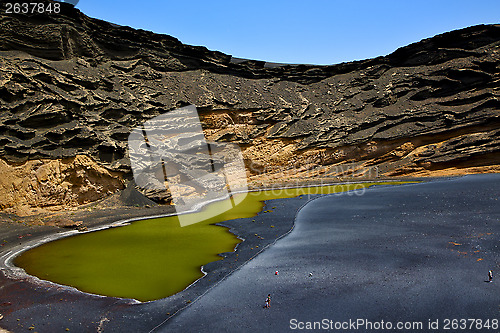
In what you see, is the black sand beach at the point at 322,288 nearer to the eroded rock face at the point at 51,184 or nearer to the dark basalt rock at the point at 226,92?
the eroded rock face at the point at 51,184

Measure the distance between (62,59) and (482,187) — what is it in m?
31.0

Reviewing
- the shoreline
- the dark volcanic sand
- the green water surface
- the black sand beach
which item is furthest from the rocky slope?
the dark volcanic sand

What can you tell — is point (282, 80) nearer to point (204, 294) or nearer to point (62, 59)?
point (62, 59)

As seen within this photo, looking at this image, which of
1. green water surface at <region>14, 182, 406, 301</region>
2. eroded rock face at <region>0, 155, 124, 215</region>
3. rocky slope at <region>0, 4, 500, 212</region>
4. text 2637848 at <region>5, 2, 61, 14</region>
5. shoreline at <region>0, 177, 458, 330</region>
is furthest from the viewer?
text 2637848 at <region>5, 2, 61, 14</region>

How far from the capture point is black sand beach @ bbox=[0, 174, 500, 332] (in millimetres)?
6508

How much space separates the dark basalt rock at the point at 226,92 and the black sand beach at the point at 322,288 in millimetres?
14459

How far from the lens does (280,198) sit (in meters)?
23.5

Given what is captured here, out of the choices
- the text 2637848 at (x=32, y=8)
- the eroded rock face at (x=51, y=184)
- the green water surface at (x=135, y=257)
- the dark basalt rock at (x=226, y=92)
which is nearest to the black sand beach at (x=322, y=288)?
the green water surface at (x=135, y=257)

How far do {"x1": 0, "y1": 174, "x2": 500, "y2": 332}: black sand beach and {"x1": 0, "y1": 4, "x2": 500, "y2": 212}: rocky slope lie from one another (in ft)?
47.8

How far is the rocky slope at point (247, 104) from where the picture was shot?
21.8 meters

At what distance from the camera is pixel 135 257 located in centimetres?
1147

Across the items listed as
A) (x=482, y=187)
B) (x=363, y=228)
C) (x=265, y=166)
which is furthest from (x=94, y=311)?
(x=265, y=166)

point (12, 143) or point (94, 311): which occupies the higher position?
point (12, 143)

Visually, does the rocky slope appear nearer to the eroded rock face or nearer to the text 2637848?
the eroded rock face
